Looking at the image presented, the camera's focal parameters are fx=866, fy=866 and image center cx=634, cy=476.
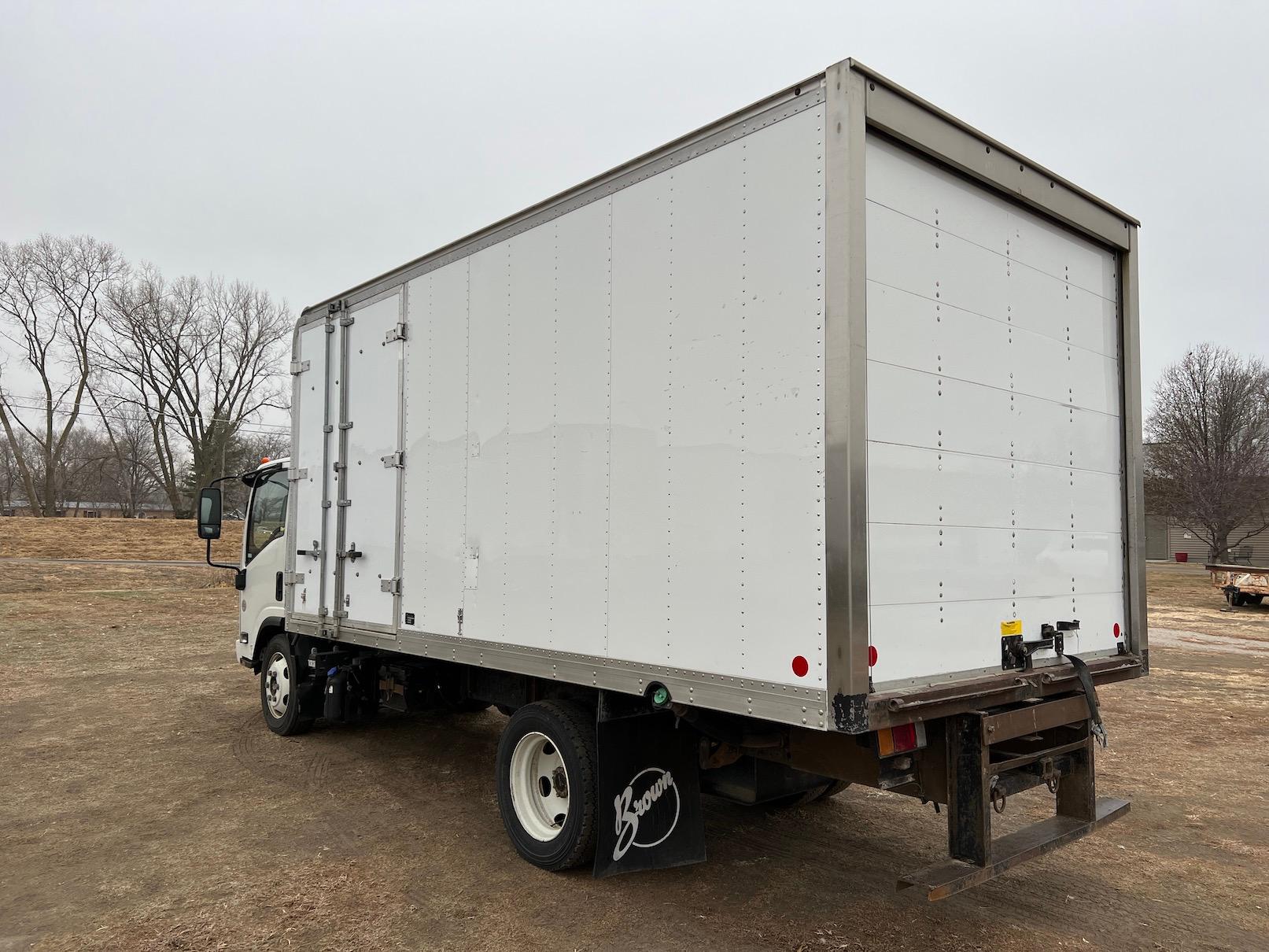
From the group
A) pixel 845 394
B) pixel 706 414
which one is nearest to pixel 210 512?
pixel 706 414

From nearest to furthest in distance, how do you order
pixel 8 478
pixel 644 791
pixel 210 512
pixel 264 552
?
pixel 644 791
pixel 210 512
pixel 264 552
pixel 8 478

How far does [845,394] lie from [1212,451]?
36.8m

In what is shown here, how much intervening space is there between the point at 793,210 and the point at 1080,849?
4.10m

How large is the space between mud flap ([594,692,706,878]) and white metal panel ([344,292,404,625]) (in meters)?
2.19

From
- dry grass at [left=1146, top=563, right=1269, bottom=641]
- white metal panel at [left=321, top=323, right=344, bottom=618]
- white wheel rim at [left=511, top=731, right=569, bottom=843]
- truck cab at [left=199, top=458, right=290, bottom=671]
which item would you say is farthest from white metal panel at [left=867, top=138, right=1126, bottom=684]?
dry grass at [left=1146, top=563, right=1269, bottom=641]

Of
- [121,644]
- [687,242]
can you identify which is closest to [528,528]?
[687,242]

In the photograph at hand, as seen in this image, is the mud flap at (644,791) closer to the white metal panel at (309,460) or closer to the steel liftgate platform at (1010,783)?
the steel liftgate platform at (1010,783)

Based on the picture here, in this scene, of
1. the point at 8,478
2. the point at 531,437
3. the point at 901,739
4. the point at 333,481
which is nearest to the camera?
the point at 901,739

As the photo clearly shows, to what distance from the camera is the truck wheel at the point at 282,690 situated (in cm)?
727

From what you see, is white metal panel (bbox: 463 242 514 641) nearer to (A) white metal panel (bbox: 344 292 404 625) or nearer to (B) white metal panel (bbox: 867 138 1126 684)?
(A) white metal panel (bbox: 344 292 404 625)

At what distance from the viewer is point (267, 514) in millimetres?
8148

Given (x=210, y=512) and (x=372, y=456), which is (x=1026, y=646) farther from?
(x=210, y=512)

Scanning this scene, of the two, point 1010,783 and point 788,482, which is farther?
point 1010,783

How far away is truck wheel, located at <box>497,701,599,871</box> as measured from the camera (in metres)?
4.35
